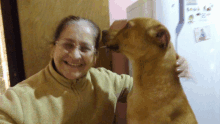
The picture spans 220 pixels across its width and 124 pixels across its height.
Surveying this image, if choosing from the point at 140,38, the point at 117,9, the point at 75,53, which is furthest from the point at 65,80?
the point at 117,9

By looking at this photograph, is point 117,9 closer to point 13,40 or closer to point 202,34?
point 202,34

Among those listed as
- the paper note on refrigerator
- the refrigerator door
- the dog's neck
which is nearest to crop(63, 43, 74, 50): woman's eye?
the dog's neck

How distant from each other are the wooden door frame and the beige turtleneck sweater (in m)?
0.83

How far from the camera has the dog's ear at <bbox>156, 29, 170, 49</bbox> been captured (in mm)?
663

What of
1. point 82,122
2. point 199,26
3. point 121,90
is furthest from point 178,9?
point 82,122

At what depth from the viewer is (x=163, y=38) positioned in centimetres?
68

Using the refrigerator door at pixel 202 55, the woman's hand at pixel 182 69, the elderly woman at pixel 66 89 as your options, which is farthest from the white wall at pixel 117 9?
the woman's hand at pixel 182 69

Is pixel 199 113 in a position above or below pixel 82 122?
below

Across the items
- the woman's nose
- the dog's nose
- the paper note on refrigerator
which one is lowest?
the woman's nose

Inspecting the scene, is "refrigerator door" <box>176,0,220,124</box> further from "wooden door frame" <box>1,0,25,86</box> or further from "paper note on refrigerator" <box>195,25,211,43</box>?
"wooden door frame" <box>1,0,25,86</box>

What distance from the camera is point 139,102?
721mm

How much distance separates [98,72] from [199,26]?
3.00ft

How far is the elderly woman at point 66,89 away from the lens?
750mm

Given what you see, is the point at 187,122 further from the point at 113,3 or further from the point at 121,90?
the point at 113,3
